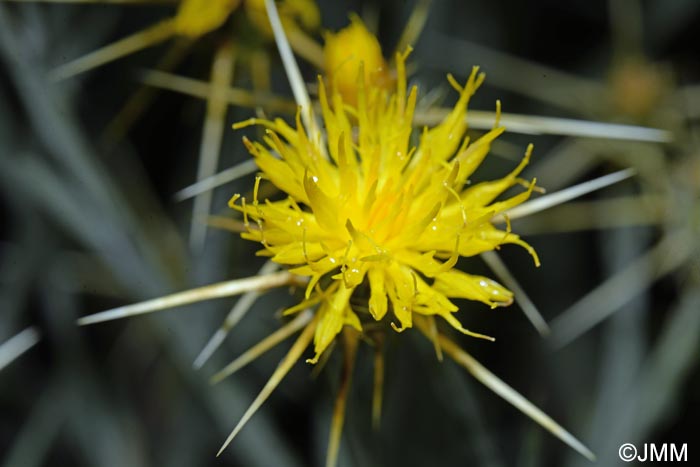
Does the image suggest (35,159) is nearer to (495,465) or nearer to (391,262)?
(391,262)

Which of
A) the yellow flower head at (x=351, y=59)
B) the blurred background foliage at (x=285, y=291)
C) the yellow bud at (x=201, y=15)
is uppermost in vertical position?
the yellow bud at (x=201, y=15)

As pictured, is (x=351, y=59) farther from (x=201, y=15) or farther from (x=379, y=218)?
(x=379, y=218)

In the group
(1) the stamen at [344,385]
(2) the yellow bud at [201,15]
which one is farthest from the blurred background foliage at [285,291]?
(1) the stamen at [344,385]

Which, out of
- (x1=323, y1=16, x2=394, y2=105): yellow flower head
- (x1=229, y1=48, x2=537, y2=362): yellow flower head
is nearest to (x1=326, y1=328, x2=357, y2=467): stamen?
(x1=229, y1=48, x2=537, y2=362): yellow flower head

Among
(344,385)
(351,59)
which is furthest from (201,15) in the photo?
(344,385)

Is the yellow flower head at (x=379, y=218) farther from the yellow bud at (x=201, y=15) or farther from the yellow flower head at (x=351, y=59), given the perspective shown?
the yellow bud at (x=201, y=15)

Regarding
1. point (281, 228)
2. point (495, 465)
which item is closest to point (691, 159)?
point (495, 465)
